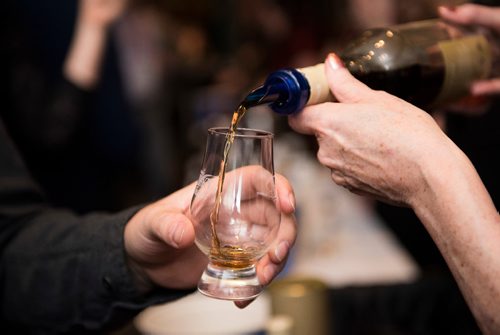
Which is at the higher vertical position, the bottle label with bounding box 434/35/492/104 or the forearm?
the bottle label with bounding box 434/35/492/104

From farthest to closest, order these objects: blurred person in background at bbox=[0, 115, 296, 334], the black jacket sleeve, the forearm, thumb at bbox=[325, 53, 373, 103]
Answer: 1. the black jacket sleeve
2. blurred person in background at bbox=[0, 115, 296, 334]
3. thumb at bbox=[325, 53, 373, 103]
4. the forearm

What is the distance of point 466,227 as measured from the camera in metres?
0.76

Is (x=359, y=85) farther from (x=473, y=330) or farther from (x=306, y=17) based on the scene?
(x=306, y=17)

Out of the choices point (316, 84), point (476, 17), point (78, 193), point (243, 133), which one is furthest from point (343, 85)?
point (78, 193)

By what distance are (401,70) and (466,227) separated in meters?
0.30

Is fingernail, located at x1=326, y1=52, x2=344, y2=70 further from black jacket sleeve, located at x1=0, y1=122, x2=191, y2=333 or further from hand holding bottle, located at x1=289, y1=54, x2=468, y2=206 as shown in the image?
black jacket sleeve, located at x1=0, y1=122, x2=191, y2=333

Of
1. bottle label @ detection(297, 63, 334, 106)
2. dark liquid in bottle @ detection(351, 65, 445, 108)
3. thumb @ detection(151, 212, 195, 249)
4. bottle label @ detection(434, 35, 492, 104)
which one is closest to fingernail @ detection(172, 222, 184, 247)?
thumb @ detection(151, 212, 195, 249)

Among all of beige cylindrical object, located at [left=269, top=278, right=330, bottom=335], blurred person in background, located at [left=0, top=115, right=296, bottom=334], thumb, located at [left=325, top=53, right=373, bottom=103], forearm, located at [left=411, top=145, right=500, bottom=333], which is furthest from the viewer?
beige cylindrical object, located at [left=269, top=278, right=330, bottom=335]

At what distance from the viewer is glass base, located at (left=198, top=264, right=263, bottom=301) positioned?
83cm

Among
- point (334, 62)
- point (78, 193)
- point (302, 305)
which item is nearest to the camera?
point (334, 62)

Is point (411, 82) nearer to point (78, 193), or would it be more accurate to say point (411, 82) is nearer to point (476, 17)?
point (476, 17)

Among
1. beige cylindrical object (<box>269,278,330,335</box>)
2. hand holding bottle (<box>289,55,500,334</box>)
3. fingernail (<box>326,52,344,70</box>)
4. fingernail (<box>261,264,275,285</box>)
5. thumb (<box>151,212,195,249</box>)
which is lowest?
beige cylindrical object (<box>269,278,330,335</box>)

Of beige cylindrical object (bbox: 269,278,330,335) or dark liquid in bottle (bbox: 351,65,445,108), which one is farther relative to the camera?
beige cylindrical object (bbox: 269,278,330,335)

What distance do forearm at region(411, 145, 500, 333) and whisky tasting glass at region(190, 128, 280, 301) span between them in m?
0.20
